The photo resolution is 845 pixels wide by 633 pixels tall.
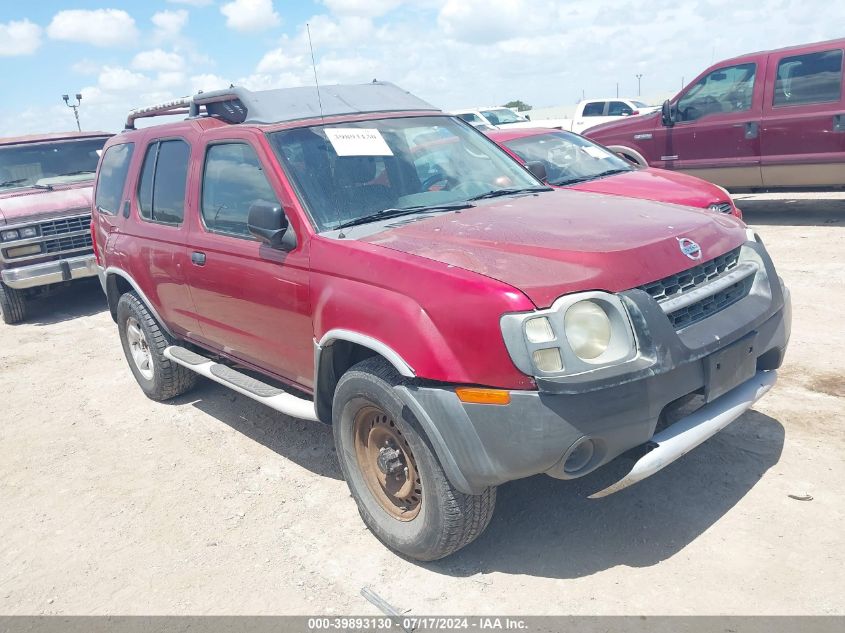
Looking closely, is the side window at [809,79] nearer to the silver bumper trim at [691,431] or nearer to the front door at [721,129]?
the front door at [721,129]

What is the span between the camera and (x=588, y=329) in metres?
2.68

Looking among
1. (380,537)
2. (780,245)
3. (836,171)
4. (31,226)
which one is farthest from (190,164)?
(836,171)

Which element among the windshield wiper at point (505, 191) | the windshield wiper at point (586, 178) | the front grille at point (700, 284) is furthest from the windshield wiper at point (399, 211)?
the windshield wiper at point (586, 178)

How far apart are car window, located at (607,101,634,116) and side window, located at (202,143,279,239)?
1604 cm

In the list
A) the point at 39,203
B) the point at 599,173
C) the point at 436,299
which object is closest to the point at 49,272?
the point at 39,203

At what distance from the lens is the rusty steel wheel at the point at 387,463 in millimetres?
3146

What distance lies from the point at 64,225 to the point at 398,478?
23.1 feet

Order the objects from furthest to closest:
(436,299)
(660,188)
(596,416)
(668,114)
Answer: (668,114), (660,188), (436,299), (596,416)

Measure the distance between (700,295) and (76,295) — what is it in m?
9.56

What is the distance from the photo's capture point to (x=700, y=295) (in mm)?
2945

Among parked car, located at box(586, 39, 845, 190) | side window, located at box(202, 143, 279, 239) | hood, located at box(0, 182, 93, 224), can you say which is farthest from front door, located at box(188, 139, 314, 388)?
parked car, located at box(586, 39, 845, 190)

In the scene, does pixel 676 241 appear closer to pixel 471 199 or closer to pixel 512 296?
pixel 512 296

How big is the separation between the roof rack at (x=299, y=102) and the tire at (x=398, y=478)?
1.72 metres

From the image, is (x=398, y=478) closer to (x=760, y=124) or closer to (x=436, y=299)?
(x=436, y=299)
